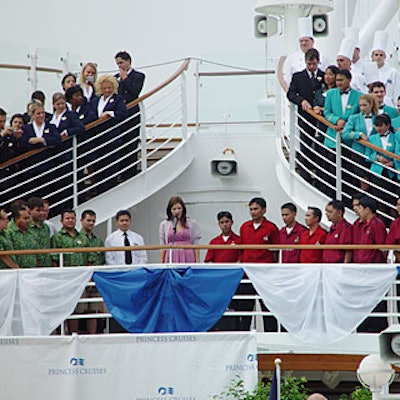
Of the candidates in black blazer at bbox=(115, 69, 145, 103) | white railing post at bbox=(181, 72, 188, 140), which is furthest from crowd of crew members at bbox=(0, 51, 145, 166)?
white railing post at bbox=(181, 72, 188, 140)

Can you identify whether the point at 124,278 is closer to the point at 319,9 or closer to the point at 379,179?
the point at 379,179

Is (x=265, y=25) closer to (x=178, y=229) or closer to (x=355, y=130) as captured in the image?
(x=355, y=130)

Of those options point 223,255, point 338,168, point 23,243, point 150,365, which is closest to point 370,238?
point 223,255

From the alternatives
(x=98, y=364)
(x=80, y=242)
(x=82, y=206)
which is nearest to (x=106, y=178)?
(x=82, y=206)

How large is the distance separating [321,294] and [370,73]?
391cm

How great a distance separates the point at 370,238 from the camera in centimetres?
1505

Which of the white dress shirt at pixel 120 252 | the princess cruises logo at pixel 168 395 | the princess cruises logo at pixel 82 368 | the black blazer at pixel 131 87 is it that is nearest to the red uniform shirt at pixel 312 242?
the white dress shirt at pixel 120 252

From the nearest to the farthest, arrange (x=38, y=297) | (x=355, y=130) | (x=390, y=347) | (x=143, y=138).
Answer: (x=390, y=347) → (x=38, y=297) → (x=355, y=130) → (x=143, y=138)

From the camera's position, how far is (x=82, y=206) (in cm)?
1700

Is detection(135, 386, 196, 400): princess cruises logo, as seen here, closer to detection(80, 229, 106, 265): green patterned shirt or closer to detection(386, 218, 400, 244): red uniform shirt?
detection(80, 229, 106, 265): green patterned shirt

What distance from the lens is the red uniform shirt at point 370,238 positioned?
15.0 meters

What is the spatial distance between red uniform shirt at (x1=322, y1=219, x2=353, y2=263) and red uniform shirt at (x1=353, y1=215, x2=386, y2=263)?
0.08 m

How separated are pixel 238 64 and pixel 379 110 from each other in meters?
2.93

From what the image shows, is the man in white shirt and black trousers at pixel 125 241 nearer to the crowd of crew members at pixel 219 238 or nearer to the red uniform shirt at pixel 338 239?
the crowd of crew members at pixel 219 238
